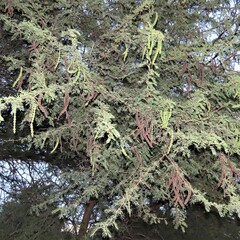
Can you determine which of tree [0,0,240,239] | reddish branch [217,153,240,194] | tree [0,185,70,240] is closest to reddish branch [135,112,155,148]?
tree [0,0,240,239]

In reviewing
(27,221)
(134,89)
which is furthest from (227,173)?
(27,221)

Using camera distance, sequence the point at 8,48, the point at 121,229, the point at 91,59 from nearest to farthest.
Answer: the point at 91,59, the point at 8,48, the point at 121,229

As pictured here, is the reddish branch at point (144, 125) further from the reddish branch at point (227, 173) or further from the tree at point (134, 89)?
the reddish branch at point (227, 173)

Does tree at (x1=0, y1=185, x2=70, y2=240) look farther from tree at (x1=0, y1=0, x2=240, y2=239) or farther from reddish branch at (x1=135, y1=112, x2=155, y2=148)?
reddish branch at (x1=135, y1=112, x2=155, y2=148)

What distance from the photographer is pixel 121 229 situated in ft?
19.9

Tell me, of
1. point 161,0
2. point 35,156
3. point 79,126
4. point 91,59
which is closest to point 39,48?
point 91,59

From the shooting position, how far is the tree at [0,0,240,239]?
8.59ft

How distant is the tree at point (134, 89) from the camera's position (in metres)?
2.62

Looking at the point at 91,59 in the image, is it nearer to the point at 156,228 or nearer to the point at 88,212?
the point at 88,212

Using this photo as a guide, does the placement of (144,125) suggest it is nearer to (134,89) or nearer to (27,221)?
(134,89)

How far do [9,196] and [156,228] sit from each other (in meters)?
2.94

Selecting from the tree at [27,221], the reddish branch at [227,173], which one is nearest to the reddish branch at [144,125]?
the reddish branch at [227,173]

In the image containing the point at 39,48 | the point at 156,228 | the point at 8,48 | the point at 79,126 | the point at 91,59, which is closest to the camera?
the point at 39,48

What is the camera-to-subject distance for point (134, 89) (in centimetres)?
314
